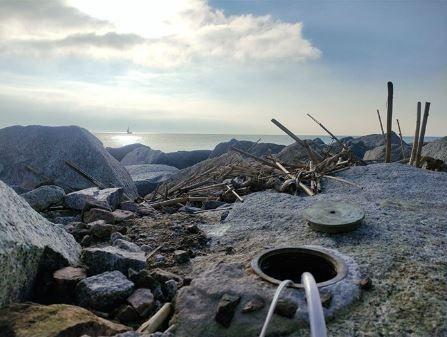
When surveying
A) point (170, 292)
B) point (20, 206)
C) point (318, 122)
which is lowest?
point (170, 292)

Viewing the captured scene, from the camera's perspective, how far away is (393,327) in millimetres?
2941

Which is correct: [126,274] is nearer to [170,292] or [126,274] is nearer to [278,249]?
[170,292]

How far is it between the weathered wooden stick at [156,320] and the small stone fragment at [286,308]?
0.87m

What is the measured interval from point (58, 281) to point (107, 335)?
796mm

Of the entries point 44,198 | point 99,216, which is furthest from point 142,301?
point 44,198

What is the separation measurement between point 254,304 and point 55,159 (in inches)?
295

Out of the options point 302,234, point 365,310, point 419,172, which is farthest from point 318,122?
point 365,310

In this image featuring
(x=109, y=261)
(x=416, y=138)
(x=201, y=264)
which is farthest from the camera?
(x=416, y=138)

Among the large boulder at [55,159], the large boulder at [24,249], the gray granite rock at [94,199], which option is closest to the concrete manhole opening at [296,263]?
the large boulder at [24,249]

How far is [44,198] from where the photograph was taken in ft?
21.3

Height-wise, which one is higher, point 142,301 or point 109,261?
point 109,261

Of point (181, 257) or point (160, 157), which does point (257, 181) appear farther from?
point (160, 157)

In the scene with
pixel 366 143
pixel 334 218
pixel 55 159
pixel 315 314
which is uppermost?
pixel 366 143

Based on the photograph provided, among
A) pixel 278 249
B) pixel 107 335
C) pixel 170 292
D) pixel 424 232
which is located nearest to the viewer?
pixel 107 335
